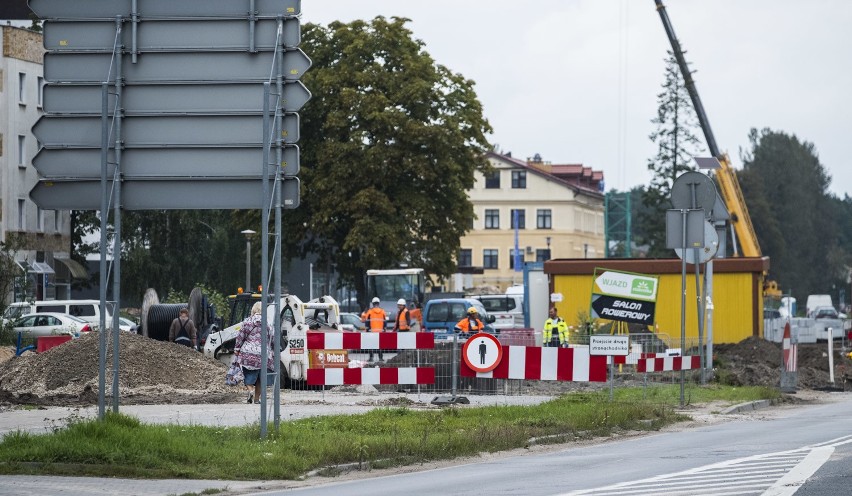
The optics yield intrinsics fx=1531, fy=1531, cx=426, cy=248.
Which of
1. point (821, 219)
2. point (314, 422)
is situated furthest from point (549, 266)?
point (821, 219)

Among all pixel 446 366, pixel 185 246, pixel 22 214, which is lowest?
pixel 446 366

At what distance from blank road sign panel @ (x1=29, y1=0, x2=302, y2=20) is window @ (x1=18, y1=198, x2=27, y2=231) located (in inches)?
2205

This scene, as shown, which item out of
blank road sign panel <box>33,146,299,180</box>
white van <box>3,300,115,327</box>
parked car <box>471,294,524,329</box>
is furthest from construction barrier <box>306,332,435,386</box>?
parked car <box>471,294,524,329</box>

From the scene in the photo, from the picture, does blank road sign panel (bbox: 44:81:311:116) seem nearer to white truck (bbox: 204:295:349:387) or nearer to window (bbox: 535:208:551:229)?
white truck (bbox: 204:295:349:387)

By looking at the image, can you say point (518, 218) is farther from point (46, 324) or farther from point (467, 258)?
point (46, 324)

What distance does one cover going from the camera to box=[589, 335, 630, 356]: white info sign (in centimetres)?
2314

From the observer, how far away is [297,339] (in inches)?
1158

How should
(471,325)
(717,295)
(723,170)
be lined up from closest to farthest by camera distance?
(471,325)
(717,295)
(723,170)

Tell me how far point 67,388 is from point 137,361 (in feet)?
5.71

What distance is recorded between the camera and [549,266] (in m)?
49.0

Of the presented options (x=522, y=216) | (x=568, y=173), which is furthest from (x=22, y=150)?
(x=568, y=173)

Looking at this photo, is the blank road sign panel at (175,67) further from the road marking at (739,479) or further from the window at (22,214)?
the window at (22,214)

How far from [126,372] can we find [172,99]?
510 inches

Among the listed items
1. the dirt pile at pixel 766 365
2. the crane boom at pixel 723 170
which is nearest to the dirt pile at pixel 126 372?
the dirt pile at pixel 766 365
